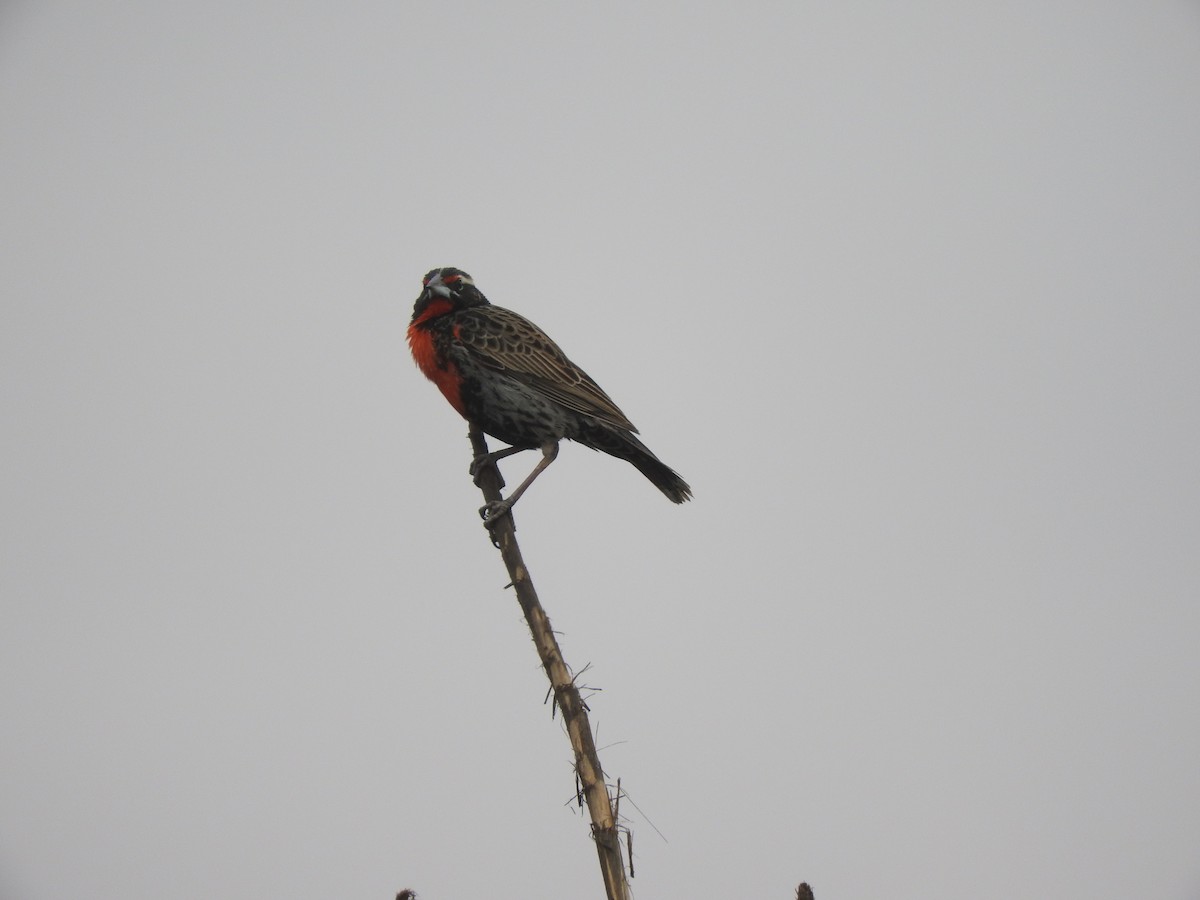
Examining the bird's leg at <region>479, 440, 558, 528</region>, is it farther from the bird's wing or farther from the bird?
the bird's wing

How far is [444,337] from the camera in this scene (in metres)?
9.08

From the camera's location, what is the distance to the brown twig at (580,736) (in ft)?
20.0

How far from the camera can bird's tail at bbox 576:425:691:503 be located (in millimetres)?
9219

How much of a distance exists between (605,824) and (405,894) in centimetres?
145

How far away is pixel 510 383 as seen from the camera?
8945 millimetres

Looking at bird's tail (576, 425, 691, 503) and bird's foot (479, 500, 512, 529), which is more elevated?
bird's tail (576, 425, 691, 503)

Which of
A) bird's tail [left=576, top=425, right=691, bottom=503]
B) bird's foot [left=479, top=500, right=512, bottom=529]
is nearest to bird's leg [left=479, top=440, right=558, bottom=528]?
bird's foot [left=479, top=500, right=512, bottom=529]

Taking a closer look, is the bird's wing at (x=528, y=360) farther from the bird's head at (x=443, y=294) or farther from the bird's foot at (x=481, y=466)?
the bird's foot at (x=481, y=466)

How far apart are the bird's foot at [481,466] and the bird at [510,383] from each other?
0.01 metres

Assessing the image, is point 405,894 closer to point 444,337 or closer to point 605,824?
point 605,824

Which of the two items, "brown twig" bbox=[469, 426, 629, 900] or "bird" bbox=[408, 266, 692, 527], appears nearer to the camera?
"brown twig" bbox=[469, 426, 629, 900]

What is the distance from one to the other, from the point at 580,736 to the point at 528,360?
13.1 ft

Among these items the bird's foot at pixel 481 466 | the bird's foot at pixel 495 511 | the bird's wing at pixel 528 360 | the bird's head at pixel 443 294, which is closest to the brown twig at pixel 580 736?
the bird's foot at pixel 495 511

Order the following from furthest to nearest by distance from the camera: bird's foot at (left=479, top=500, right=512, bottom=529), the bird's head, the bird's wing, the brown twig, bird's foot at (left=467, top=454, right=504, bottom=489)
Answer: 1. the bird's head
2. the bird's wing
3. bird's foot at (left=467, top=454, right=504, bottom=489)
4. bird's foot at (left=479, top=500, right=512, bottom=529)
5. the brown twig
